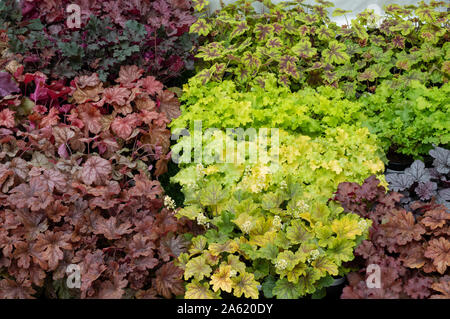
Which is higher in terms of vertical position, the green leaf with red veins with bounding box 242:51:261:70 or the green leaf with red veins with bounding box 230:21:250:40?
the green leaf with red veins with bounding box 230:21:250:40

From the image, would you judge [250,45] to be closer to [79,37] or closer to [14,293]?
[79,37]

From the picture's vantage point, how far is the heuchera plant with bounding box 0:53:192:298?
2.23 metres

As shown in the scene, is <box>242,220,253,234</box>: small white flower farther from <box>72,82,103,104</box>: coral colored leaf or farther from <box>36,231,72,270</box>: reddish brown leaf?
<box>72,82,103,104</box>: coral colored leaf

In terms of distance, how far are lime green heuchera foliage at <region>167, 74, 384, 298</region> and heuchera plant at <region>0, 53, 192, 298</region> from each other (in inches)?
7.2

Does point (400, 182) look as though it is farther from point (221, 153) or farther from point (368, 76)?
point (368, 76)

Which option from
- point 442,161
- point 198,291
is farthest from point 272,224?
point 442,161

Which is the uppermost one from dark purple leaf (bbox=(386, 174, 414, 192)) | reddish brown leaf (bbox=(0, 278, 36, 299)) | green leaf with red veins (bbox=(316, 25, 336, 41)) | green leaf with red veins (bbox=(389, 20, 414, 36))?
green leaf with red veins (bbox=(389, 20, 414, 36))

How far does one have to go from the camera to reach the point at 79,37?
3.71 meters

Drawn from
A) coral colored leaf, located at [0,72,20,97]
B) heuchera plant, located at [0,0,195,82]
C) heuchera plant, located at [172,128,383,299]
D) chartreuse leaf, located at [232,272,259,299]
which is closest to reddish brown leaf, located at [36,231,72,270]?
heuchera plant, located at [172,128,383,299]

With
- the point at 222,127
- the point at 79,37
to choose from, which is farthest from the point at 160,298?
the point at 79,37

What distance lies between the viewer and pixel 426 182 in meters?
2.70

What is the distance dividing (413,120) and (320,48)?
54.2 inches

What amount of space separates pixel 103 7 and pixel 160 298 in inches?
111

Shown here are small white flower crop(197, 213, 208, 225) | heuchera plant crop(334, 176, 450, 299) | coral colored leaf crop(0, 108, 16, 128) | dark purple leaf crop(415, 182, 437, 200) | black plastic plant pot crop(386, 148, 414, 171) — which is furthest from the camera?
black plastic plant pot crop(386, 148, 414, 171)
